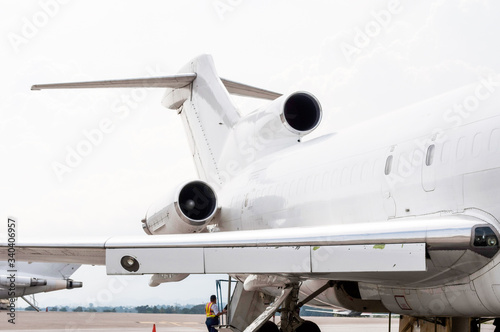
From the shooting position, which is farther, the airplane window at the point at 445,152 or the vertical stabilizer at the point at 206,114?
the vertical stabilizer at the point at 206,114

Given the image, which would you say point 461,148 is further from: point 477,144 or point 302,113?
point 302,113

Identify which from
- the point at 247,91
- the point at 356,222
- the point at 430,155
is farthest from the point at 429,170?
the point at 247,91

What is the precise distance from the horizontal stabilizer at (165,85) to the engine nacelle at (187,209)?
157 inches

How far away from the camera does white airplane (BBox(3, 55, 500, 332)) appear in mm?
8070

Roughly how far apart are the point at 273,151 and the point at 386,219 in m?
5.50

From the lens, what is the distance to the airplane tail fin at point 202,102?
1703 centimetres

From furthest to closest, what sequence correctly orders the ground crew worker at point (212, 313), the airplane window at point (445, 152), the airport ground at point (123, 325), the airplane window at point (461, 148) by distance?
1. the airport ground at point (123, 325)
2. the ground crew worker at point (212, 313)
3. the airplane window at point (445, 152)
4. the airplane window at point (461, 148)

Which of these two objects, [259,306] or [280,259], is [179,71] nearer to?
[259,306]

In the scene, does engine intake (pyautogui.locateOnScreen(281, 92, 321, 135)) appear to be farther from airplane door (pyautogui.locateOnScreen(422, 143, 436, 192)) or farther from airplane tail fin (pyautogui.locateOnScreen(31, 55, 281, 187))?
airplane door (pyautogui.locateOnScreen(422, 143, 436, 192))

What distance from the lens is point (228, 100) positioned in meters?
17.3

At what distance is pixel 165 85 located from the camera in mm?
18250

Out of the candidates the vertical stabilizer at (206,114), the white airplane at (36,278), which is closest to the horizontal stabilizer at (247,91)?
the vertical stabilizer at (206,114)

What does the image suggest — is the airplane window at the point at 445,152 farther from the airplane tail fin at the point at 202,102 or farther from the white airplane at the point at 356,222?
the airplane tail fin at the point at 202,102

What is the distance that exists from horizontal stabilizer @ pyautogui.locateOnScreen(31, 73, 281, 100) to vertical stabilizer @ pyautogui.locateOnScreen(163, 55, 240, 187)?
249 mm
